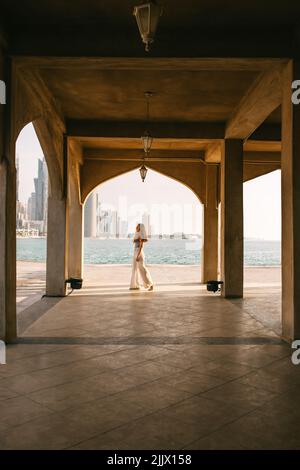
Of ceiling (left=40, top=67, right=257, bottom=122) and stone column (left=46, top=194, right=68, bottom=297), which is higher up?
ceiling (left=40, top=67, right=257, bottom=122)

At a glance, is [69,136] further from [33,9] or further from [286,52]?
[286,52]

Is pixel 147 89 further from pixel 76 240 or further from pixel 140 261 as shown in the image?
pixel 76 240

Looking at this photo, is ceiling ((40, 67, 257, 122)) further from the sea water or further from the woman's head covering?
the sea water

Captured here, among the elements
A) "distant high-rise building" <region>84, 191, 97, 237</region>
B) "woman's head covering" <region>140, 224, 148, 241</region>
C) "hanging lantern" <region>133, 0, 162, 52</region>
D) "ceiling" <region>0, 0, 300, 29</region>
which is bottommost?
"woman's head covering" <region>140, 224, 148, 241</region>

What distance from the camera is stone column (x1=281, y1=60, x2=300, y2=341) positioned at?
567 cm

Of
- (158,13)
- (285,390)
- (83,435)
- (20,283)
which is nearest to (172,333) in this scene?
(285,390)

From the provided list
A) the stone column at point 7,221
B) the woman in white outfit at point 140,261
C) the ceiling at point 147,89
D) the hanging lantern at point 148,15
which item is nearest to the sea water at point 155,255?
the woman in white outfit at point 140,261

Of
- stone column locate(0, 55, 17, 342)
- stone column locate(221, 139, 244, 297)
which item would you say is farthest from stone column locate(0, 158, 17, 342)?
stone column locate(221, 139, 244, 297)

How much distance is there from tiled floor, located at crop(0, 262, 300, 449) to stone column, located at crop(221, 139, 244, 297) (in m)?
2.96

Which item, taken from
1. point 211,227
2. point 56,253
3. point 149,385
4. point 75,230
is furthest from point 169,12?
point 75,230

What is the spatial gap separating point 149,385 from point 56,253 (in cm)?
685

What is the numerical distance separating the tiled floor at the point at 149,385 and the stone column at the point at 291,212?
1.49 ft

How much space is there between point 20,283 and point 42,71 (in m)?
7.61

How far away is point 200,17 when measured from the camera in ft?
17.6
